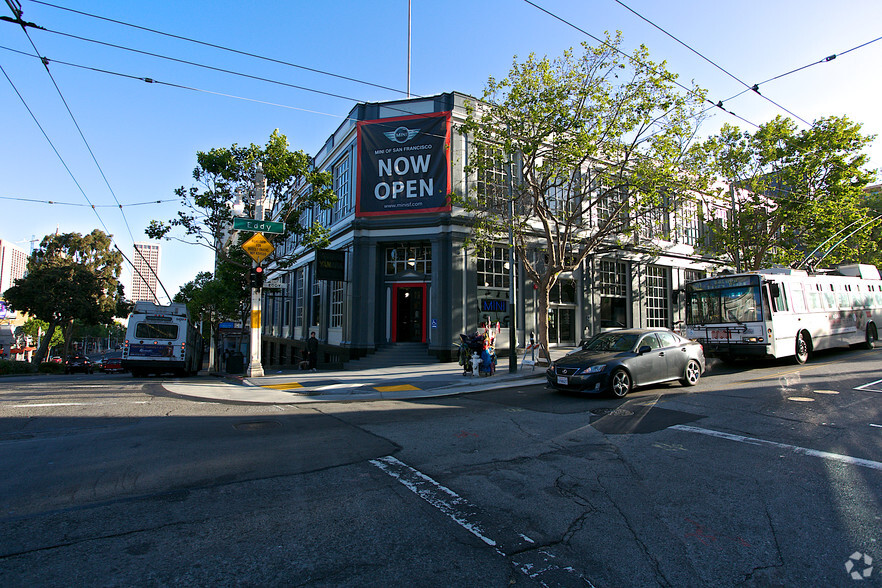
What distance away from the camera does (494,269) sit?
72.3ft

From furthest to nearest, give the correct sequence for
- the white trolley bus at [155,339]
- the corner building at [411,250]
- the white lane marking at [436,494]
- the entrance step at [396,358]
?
the corner building at [411,250] → the white trolley bus at [155,339] → the entrance step at [396,358] → the white lane marking at [436,494]

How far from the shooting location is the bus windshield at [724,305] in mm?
14594

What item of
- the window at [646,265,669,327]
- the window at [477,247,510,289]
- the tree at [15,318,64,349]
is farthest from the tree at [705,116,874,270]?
the tree at [15,318,64,349]

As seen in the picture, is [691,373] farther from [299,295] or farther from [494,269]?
[299,295]

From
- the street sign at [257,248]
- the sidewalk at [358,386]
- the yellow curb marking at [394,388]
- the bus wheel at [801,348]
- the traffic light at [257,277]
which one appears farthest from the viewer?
the street sign at [257,248]

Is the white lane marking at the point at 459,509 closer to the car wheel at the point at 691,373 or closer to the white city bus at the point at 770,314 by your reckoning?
the car wheel at the point at 691,373

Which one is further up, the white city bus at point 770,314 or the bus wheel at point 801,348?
the white city bus at point 770,314

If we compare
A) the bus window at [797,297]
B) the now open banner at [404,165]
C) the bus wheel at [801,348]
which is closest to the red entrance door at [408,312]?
the now open banner at [404,165]

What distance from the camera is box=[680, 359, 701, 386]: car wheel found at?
38.0 feet

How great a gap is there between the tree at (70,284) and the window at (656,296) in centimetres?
4198

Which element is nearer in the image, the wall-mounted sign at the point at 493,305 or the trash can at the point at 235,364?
the trash can at the point at 235,364

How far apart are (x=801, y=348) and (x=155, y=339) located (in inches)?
983

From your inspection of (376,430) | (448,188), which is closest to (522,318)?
(448,188)

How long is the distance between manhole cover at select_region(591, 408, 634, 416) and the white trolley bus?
61.7ft
